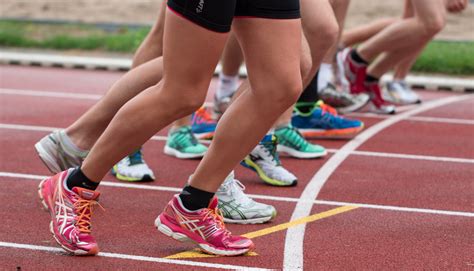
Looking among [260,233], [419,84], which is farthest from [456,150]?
[419,84]

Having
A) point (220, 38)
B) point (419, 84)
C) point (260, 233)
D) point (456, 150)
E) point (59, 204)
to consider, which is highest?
point (220, 38)

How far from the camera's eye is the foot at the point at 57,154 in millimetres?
5574

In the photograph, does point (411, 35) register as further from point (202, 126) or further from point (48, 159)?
point (48, 159)

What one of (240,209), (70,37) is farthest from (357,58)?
(70,37)

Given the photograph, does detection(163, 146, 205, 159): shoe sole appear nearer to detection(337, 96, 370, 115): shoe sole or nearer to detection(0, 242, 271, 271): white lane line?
detection(0, 242, 271, 271): white lane line

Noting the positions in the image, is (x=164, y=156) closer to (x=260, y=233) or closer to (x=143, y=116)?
(x=260, y=233)

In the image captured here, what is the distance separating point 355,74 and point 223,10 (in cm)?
585

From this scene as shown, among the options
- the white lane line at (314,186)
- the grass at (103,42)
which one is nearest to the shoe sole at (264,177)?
the white lane line at (314,186)

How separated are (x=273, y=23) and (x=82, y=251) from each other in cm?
124

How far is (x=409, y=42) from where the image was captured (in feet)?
31.6

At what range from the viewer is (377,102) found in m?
9.85

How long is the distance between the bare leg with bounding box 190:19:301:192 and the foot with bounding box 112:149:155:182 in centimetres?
172

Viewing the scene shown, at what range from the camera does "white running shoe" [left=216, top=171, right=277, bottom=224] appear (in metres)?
5.36

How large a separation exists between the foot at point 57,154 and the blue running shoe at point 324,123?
2.91 meters
